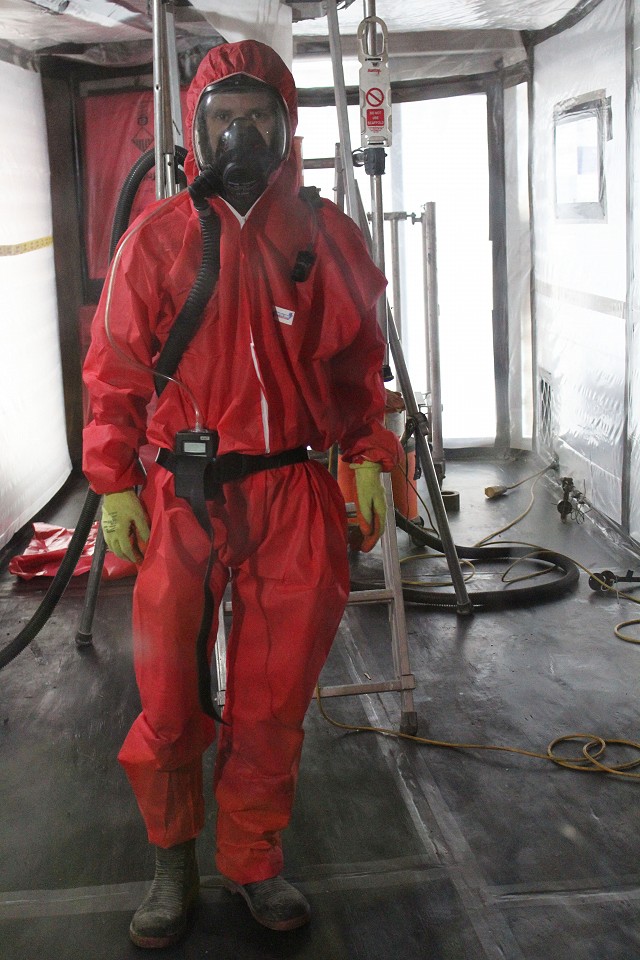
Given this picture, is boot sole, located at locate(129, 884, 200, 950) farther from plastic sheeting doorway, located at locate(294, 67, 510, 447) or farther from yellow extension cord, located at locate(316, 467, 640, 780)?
plastic sheeting doorway, located at locate(294, 67, 510, 447)

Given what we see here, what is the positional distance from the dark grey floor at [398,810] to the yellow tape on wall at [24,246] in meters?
1.76

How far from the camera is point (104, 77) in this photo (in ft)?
16.8

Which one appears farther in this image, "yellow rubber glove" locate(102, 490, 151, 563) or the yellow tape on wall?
the yellow tape on wall

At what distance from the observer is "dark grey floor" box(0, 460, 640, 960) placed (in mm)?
1829

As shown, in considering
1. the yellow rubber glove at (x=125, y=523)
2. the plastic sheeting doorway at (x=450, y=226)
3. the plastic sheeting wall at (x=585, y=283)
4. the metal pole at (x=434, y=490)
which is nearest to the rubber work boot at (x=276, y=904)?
the yellow rubber glove at (x=125, y=523)

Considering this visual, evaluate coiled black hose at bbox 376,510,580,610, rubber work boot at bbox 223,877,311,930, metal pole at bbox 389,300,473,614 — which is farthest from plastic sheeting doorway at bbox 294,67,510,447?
rubber work boot at bbox 223,877,311,930

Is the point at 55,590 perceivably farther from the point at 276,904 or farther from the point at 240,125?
the point at 240,125

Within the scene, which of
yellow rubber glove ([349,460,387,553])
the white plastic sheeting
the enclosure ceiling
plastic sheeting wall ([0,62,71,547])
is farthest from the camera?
plastic sheeting wall ([0,62,71,547])

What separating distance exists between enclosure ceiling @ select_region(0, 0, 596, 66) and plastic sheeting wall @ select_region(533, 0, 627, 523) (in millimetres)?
300

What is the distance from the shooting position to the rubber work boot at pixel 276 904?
1826 millimetres

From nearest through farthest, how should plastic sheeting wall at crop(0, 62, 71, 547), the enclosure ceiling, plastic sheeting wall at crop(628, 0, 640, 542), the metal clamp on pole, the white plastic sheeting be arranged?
the metal clamp on pole → plastic sheeting wall at crop(628, 0, 640, 542) → the enclosure ceiling → the white plastic sheeting → plastic sheeting wall at crop(0, 62, 71, 547)

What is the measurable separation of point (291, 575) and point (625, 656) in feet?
5.27

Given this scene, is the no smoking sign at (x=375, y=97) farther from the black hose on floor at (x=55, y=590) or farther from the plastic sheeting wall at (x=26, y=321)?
the plastic sheeting wall at (x=26, y=321)

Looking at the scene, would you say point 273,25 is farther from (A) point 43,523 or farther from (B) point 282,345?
(A) point 43,523
